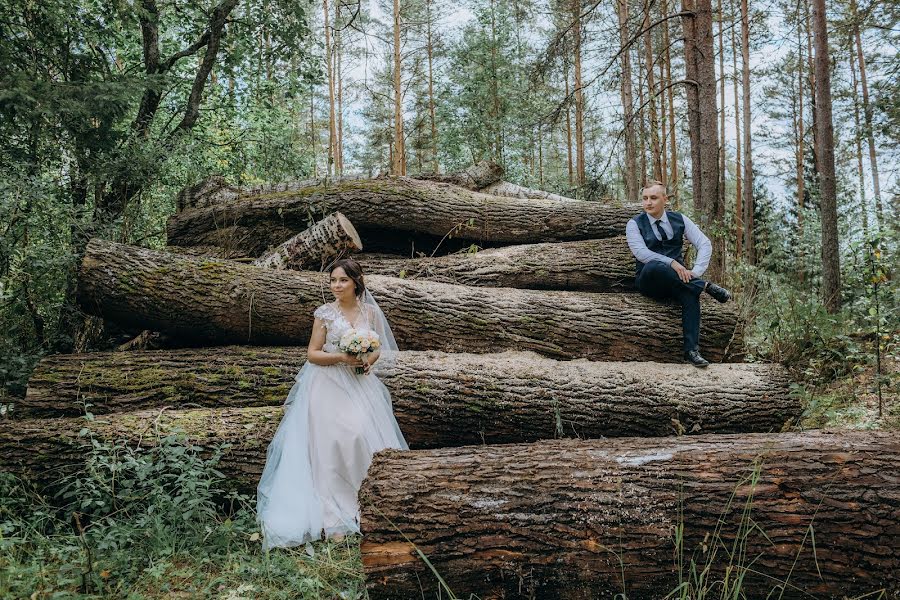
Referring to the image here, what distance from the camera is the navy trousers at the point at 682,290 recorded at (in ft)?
19.2

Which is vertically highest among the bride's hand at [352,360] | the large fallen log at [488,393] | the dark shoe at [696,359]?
the bride's hand at [352,360]

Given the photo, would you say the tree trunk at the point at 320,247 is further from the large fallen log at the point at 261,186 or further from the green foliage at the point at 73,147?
the green foliage at the point at 73,147

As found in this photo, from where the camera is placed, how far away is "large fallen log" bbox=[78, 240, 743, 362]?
5723 mm

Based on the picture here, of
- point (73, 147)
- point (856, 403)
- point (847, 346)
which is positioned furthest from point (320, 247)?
point (847, 346)

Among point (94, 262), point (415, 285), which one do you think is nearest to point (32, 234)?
point (94, 262)

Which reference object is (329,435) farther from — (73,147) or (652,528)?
(73,147)

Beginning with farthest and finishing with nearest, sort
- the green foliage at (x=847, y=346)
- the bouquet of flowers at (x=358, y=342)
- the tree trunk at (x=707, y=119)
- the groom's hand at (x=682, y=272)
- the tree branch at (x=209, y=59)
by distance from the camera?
the tree trunk at (x=707, y=119)
the tree branch at (x=209, y=59)
the green foliage at (x=847, y=346)
the groom's hand at (x=682, y=272)
the bouquet of flowers at (x=358, y=342)

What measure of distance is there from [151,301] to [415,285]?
8.66ft

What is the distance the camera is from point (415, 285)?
6238 millimetres

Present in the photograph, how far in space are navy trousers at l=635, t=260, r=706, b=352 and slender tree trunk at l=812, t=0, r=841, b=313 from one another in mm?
4284

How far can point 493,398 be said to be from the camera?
16.5 feet

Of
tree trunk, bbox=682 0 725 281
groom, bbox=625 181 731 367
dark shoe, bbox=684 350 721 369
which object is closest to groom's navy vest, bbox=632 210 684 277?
groom, bbox=625 181 731 367

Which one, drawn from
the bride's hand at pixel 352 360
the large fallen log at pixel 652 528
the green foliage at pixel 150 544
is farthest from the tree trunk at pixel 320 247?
the large fallen log at pixel 652 528

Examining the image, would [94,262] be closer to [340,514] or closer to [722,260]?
[340,514]
